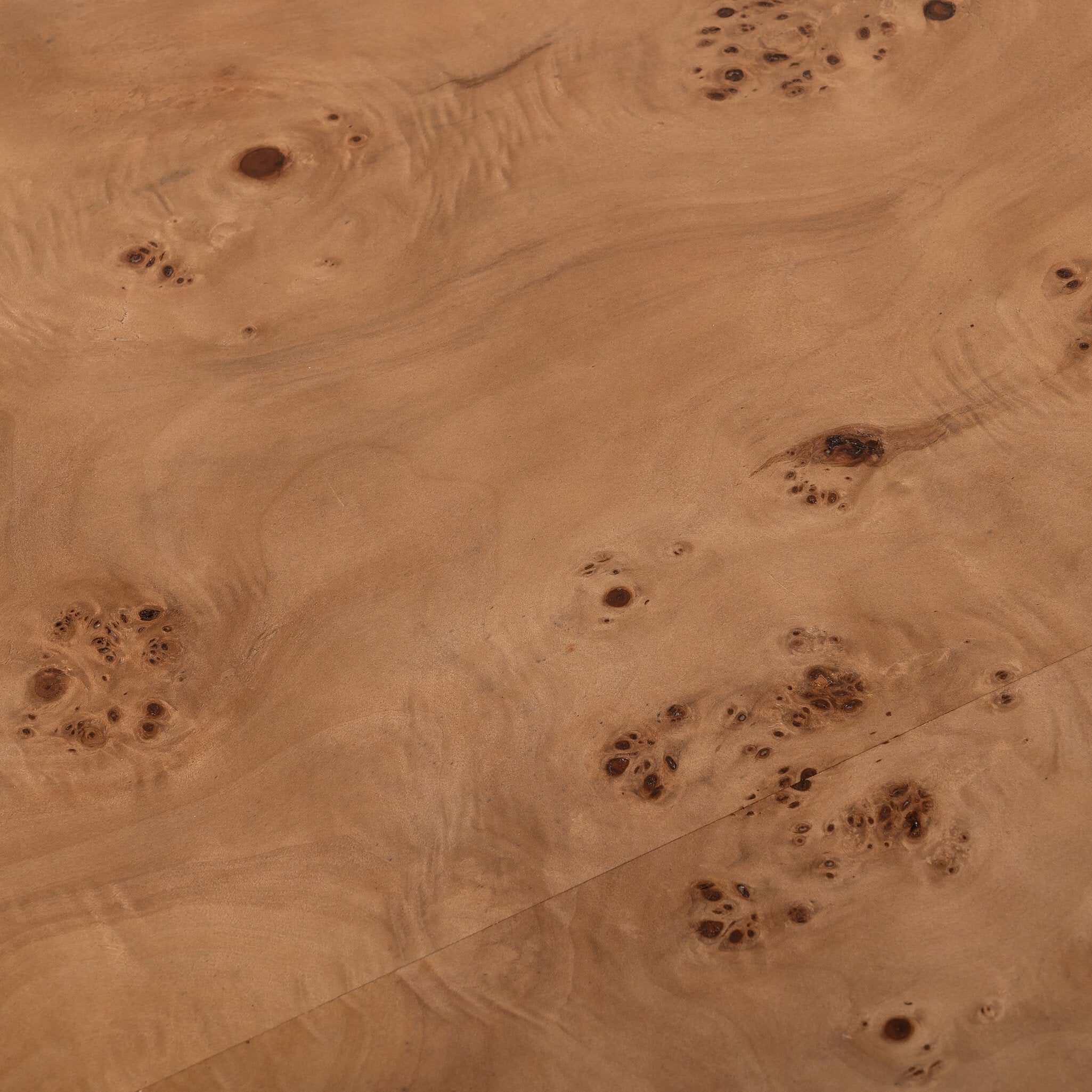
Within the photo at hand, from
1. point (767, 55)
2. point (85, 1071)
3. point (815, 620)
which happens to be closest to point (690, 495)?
point (815, 620)

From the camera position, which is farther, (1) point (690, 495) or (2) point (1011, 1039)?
(1) point (690, 495)

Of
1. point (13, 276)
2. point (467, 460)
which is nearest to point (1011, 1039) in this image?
point (467, 460)

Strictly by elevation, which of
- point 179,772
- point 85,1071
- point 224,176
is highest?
point 224,176

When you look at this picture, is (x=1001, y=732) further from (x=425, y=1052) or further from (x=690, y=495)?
(x=425, y=1052)

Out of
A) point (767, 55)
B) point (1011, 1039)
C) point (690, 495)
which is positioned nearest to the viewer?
point (1011, 1039)

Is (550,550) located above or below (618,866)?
above

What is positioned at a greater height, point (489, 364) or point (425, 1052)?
point (489, 364)

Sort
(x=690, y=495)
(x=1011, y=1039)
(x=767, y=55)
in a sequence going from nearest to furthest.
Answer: (x=1011, y=1039), (x=690, y=495), (x=767, y=55)

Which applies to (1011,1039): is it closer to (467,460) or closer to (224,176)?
(467,460)
